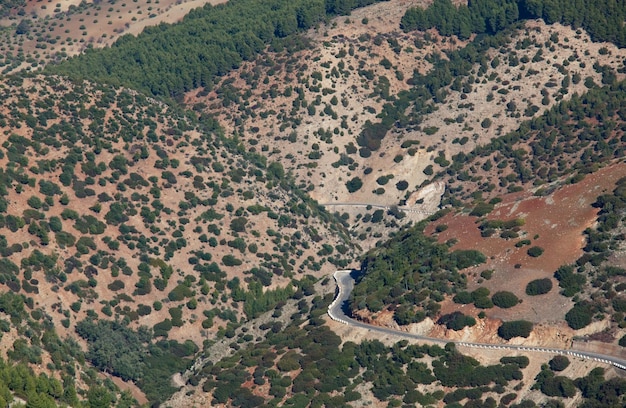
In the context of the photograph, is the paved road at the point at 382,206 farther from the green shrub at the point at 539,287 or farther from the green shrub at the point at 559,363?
the green shrub at the point at 559,363

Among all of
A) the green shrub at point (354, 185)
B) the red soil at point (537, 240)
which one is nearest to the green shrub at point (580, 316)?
the red soil at point (537, 240)

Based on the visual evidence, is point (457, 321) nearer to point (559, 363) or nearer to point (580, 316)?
point (580, 316)

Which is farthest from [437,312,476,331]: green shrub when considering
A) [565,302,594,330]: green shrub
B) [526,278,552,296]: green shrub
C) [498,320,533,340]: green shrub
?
[565,302,594,330]: green shrub

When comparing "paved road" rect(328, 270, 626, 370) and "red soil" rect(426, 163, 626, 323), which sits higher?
"red soil" rect(426, 163, 626, 323)

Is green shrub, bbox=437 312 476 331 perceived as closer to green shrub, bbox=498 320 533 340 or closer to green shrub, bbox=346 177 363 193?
green shrub, bbox=498 320 533 340

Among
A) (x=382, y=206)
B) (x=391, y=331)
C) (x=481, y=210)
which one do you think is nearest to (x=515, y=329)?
(x=391, y=331)

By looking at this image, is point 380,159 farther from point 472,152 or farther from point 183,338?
point 183,338

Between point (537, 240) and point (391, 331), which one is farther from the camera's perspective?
point (537, 240)

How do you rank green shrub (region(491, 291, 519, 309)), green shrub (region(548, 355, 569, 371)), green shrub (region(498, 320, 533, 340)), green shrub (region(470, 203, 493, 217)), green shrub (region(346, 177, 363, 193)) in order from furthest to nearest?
1. green shrub (region(346, 177, 363, 193))
2. green shrub (region(470, 203, 493, 217))
3. green shrub (region(491, 291, 519, 309))
4. green shrub (region(498, 320, 533, 340))
5. green shrub (region(548, 355, 569, 371))

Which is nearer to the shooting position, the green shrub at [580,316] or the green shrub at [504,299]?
the green shrub at [580,316]
